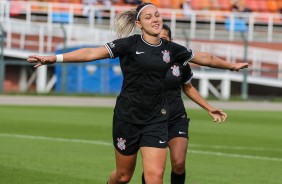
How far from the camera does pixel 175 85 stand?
11180 millimetres

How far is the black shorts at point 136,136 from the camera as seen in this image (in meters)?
9.69

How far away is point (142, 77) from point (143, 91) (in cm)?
14

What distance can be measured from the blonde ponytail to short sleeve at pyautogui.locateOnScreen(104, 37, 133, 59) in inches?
9.4

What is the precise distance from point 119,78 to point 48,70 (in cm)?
313

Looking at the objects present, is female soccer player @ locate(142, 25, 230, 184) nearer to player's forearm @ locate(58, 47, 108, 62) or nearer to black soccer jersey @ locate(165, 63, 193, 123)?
black soccer jersey @ locate(165, 63, 193, 123)

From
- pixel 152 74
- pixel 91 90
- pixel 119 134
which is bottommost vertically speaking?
pixel 91 90

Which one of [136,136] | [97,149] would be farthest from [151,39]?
[97,149]

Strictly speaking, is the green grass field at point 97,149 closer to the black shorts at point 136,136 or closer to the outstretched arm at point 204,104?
the outstretched arm at point 204,104

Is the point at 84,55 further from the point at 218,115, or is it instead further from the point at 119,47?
the point at 218,115

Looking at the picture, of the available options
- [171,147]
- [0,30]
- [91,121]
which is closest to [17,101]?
[0,30]

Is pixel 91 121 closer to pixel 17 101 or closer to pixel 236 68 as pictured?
pixel 17 101

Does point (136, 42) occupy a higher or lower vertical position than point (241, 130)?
higher

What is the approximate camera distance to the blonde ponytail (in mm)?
9969

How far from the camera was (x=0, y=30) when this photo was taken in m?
36.9
